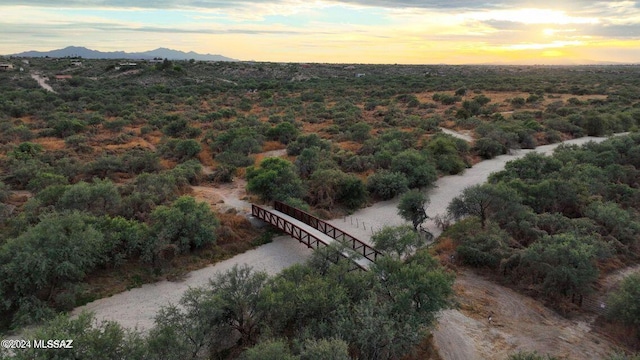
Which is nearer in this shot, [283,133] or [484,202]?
[484,202]

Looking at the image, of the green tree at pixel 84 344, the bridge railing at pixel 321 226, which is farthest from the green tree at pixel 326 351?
the bridge railing at pixel 321 226

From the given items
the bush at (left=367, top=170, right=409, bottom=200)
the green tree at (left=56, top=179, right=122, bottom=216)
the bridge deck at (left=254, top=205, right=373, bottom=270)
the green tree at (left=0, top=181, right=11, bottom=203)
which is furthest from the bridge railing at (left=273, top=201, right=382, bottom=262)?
the green tree at (left=0, top=181, right=11, bottom=203)

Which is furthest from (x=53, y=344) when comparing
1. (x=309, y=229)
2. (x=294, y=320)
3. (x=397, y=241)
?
(x=309, y=229)

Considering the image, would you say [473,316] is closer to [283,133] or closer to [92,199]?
[92,199]

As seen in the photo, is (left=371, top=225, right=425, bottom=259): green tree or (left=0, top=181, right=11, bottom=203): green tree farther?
(left=0, top=181, right=11, bottom=203): green tree

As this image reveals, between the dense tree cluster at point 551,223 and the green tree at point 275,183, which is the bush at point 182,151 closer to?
the green tree at point 275,183

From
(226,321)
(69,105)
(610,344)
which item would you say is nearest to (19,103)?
(69,105)

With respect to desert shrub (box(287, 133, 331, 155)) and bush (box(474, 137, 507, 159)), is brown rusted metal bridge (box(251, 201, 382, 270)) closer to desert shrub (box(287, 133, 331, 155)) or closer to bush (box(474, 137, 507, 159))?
desert shrub (box(287, 133, 331, 155))
